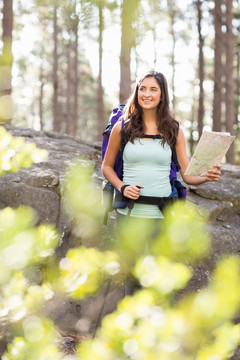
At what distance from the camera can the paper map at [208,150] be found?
2.46m

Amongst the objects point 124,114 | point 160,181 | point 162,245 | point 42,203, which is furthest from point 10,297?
point 42,203

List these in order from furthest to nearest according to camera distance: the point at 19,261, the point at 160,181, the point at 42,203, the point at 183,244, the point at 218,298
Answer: the point at 42,203
the point at 160,181
the point at 183,244
the point at 19,261
the point at 218,298

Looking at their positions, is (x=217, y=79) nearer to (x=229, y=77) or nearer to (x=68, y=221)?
(x=229, y=77)

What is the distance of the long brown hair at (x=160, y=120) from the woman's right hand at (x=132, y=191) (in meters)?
0.37

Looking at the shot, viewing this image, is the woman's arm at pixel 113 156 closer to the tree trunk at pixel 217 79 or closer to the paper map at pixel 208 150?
the paper map at pixel 208 150

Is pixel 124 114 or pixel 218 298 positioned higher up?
pixel 124 114

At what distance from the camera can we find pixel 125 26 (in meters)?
1.73

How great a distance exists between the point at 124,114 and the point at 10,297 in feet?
7.82

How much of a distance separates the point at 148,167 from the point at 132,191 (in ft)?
0.81

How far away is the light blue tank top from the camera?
293 centimetres

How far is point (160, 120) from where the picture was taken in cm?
302

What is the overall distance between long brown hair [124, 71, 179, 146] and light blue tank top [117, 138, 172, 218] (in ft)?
0.19

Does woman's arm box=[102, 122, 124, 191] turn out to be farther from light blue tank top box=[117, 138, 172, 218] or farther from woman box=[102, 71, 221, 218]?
light blue tank top box=[117, 138, 172, 218]

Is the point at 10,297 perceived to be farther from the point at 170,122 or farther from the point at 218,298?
the point at 170,122
